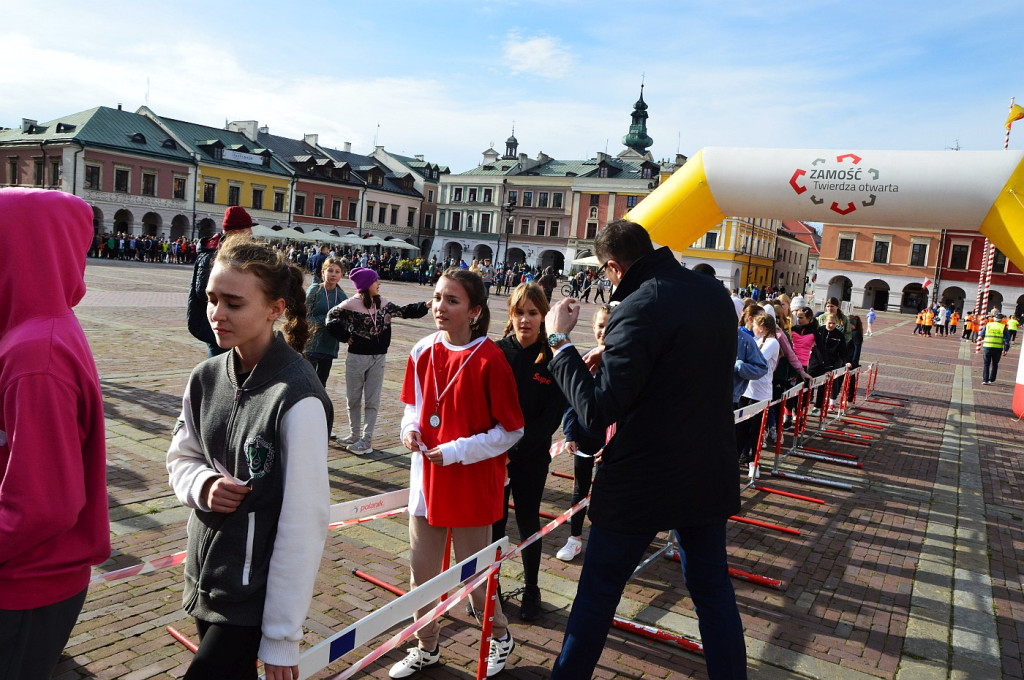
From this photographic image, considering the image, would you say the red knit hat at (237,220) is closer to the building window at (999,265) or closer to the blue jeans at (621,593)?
the blue jeans at (621,593)

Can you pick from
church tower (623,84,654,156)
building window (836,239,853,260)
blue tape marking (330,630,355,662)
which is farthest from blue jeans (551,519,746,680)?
church tower (623,84,654,156)

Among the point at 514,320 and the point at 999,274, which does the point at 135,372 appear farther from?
the point at 999,274

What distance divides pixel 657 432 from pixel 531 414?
57.1 inches

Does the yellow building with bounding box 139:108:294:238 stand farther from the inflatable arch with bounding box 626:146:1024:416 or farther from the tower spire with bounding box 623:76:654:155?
the inflatable arch with bounding box 626:146:1024:416

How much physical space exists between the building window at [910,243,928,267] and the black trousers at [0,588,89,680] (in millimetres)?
59704

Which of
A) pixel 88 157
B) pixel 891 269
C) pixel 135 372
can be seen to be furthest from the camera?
pixel 891 269

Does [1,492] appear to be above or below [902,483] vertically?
above

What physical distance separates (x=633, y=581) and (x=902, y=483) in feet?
15.8

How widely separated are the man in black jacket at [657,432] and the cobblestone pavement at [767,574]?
51cm

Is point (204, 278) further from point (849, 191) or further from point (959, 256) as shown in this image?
point (959, 256)

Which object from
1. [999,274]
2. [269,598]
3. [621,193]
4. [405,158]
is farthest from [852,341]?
[405,158]

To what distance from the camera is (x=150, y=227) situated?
49.3 metres

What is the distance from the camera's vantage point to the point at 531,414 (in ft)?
13.3

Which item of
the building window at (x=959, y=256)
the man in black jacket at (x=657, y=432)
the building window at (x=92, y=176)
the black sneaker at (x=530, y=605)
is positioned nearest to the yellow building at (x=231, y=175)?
the building window at (x=92, y=176)
